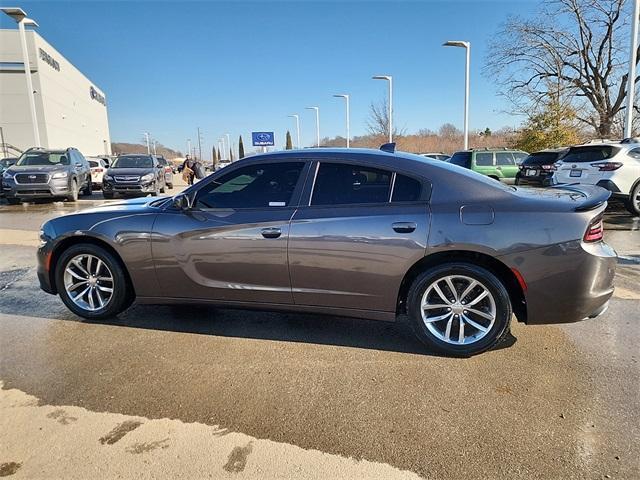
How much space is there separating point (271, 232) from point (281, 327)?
98 centimetres

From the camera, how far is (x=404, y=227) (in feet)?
11.0

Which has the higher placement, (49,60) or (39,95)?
(49,60)

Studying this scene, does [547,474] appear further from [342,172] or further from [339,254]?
[342,172]

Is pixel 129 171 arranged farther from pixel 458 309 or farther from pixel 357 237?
pixel 458 309

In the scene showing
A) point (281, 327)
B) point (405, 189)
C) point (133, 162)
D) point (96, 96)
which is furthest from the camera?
point (96, 96)

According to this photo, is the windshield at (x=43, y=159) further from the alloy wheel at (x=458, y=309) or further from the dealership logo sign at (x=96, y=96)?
the dealership logo sign at (x=96, y=96)

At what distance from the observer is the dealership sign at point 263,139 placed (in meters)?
24.4

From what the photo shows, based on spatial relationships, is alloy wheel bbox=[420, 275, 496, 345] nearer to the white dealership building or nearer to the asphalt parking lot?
the asphalt parking lot

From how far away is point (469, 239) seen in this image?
3.27m

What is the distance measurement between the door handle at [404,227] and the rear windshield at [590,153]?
8368mm

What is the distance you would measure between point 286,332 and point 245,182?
4.51 ft

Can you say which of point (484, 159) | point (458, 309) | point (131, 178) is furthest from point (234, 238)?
point (484, 159)

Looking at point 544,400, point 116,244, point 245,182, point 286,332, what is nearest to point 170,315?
point 116,244

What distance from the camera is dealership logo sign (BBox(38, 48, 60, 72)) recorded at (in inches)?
A: 1614
